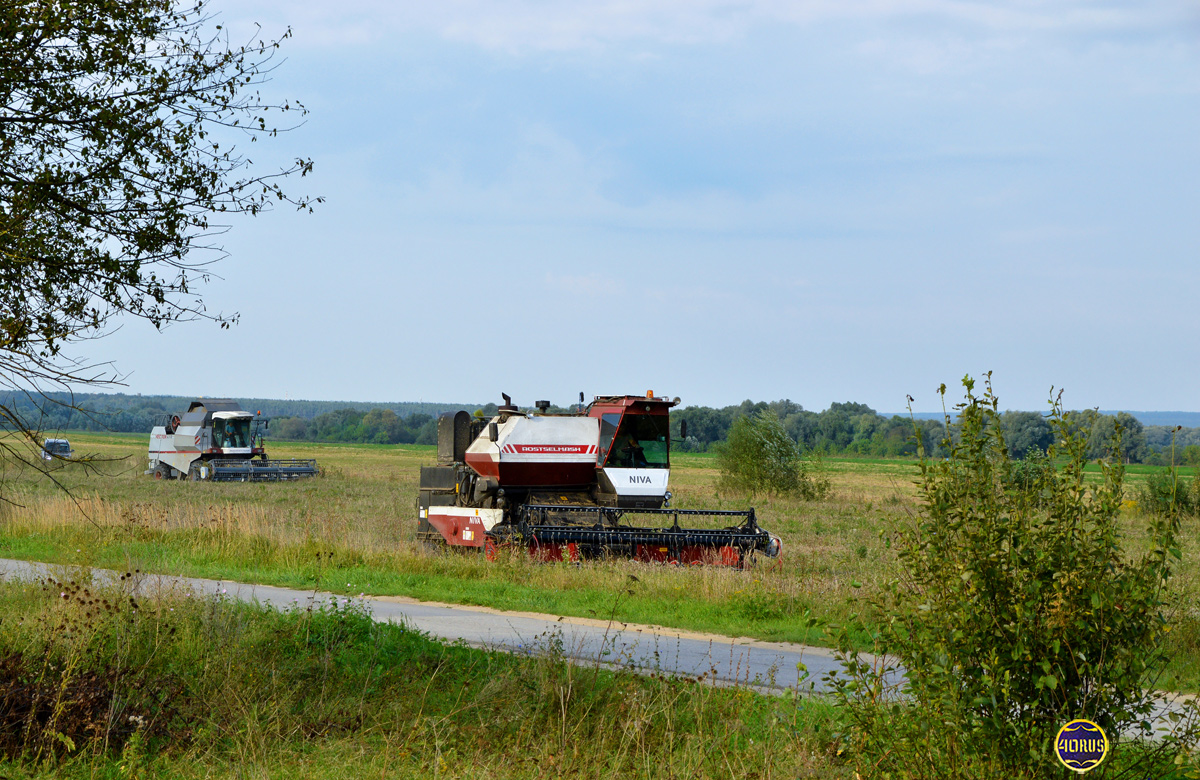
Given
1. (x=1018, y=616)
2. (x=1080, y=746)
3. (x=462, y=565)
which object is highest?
(x=1018, y=616)

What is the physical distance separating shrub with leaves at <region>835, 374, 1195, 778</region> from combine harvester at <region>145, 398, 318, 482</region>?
4097cm

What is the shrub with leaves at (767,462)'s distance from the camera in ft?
127

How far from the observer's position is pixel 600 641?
9.96 meters

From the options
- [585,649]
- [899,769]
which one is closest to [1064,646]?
[899,769]

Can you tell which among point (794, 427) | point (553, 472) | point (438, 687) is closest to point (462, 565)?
point (553, 472)

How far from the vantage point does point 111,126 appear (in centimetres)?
729

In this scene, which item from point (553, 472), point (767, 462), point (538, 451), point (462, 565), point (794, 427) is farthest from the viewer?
point (794, 427)

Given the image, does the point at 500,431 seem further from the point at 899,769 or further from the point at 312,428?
the point at 312,428

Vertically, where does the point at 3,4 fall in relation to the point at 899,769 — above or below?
above

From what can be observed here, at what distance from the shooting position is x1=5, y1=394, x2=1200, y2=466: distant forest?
4844 millimetres

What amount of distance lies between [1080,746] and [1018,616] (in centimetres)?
59

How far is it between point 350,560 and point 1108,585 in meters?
13.7

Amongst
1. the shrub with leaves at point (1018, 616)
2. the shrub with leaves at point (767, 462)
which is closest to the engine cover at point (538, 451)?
the shrub with leaves at point (1018, 616)

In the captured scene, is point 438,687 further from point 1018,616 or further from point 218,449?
point 218,449
